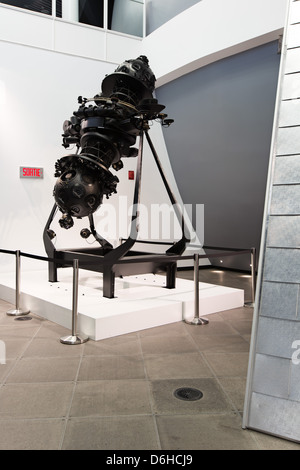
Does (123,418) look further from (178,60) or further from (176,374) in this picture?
(178,60)

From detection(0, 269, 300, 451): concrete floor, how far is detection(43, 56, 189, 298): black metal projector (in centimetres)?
109

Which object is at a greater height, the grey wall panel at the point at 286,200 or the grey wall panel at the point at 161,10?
the grey wall panel at the point at 161,10

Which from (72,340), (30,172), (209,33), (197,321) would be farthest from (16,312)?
(209,33)

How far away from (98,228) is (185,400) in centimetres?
624

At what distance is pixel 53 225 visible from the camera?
8.08 meters

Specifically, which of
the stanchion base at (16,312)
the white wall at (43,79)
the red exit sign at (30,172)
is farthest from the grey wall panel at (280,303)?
the red exit sign at (30,172)

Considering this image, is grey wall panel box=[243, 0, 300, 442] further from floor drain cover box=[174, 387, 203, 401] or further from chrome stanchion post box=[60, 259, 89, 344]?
chrome stanchion post box=[60, 259, 89, 344]

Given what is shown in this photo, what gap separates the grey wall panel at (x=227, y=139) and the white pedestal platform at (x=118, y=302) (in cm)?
286

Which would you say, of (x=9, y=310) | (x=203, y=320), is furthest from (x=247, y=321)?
(x=9, y=310)

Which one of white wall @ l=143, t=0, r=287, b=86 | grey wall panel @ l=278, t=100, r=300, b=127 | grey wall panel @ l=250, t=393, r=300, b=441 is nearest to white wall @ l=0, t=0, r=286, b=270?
white wall @ l=143, t=0, r=287, b=86

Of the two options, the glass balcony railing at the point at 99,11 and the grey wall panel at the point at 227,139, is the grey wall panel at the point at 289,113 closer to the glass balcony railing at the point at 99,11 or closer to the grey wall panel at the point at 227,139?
the grey wall panel at the point at 227,139

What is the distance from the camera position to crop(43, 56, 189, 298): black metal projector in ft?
16.2

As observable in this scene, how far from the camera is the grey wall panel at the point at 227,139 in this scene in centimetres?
686

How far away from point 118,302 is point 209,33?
17.2ft
